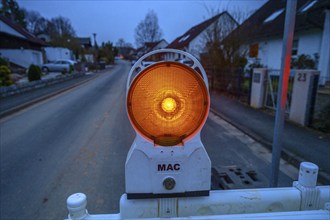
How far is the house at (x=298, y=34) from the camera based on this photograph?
1097cm

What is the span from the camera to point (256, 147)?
470 centimetres

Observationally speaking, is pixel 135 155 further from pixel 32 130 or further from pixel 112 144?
pixel 32 130

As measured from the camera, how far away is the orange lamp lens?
42.3 inches

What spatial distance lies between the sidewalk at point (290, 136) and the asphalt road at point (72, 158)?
0.29 metres

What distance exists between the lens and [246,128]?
229 inches

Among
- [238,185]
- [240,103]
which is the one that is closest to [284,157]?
[238,185]

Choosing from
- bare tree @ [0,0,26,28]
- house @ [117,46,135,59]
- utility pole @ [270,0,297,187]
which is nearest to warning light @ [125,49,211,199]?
utility pole @ [270,0,297,187]

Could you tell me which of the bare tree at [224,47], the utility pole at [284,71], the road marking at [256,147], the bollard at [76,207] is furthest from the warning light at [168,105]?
the bare tree at [224,47]

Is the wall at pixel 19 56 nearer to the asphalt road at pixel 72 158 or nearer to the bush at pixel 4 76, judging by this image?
the bush at pixel 4 76

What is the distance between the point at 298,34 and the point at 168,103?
15478mm

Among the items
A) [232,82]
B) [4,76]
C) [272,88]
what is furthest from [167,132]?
[4,76]

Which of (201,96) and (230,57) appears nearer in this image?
(201,96)

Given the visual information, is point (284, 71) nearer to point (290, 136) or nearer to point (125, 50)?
point (290, 136)

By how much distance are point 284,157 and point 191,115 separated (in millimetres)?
3776
